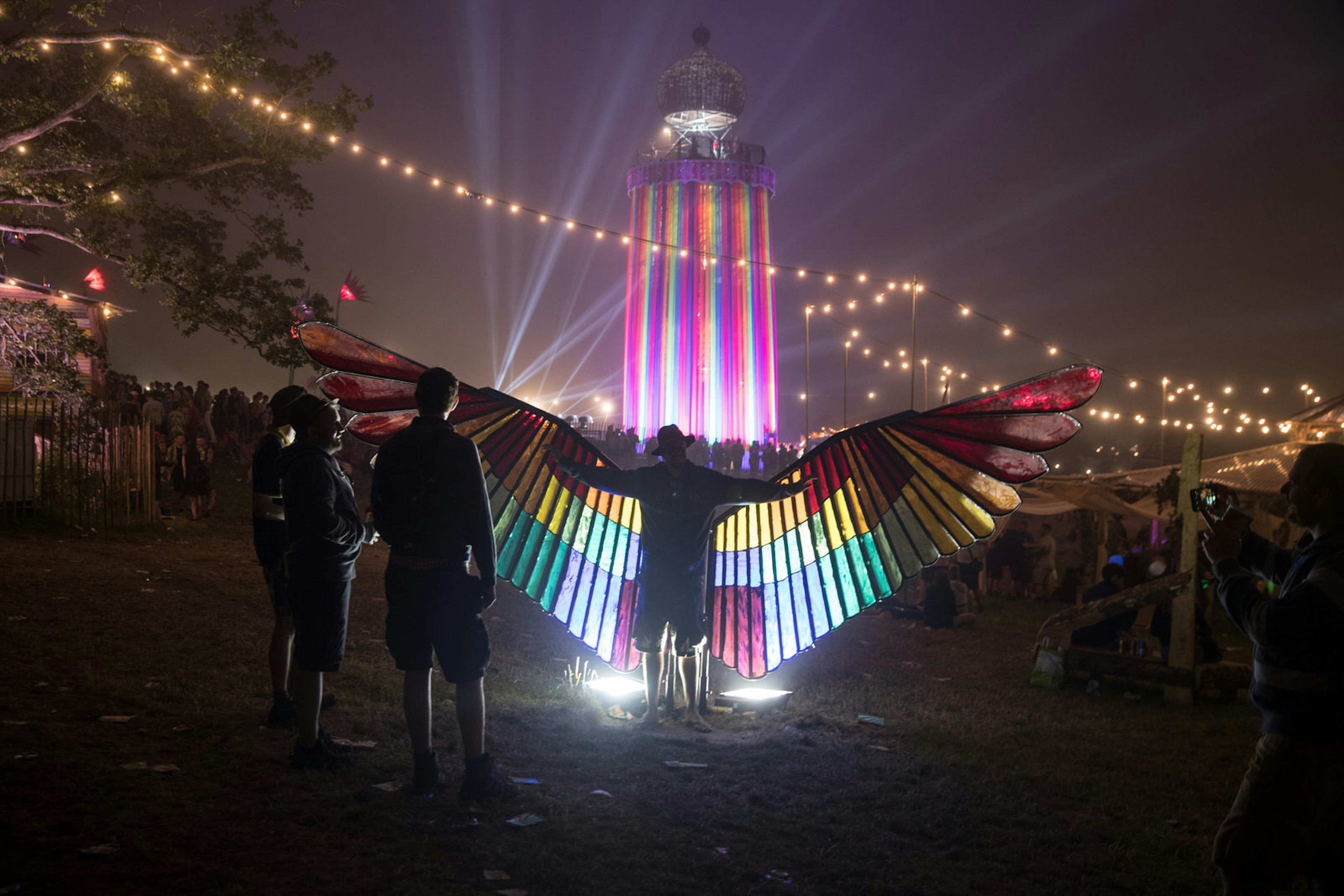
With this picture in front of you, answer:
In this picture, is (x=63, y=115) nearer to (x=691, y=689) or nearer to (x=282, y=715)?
(x=282, y=715)

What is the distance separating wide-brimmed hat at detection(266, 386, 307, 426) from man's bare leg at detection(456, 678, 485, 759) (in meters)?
1.73

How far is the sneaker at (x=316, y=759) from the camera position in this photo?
452 centimetres

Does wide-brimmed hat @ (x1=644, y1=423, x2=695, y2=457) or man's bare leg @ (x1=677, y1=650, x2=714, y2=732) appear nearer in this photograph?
wide-brimmed hat @ (x1=644, y1=423, x2=695, y2=457)

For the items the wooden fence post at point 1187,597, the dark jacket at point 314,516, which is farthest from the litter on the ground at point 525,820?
the wooden fence post at point 1187,597

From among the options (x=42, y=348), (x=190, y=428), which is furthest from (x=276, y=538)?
(x=190, y=428)

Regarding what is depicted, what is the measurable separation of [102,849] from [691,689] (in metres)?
3.85

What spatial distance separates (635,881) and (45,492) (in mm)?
12695

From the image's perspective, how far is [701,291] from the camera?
38.9 m

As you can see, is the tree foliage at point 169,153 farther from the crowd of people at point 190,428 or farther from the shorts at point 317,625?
the shorts at point 317,625

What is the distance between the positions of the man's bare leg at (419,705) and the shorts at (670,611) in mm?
1997

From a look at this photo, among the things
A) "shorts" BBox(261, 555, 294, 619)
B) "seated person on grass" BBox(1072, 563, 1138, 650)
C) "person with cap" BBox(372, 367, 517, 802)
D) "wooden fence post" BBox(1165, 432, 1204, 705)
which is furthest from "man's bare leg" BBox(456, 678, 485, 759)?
"seated person on grass" BBox(1072, 563, 1138, 650)

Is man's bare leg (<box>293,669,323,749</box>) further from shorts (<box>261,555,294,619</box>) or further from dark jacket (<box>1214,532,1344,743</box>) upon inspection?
dark jacket (<box>1214,532,1344,743</box>)

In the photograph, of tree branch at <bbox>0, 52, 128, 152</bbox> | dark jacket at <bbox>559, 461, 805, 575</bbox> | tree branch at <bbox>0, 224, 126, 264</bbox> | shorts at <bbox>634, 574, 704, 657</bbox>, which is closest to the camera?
dark jacket at <bbox>559, 461, 805, 575</bbox>

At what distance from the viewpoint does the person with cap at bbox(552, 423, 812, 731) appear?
598 centimetres
